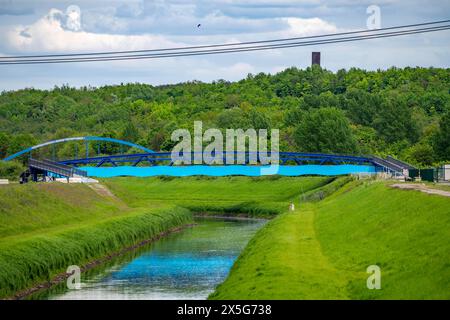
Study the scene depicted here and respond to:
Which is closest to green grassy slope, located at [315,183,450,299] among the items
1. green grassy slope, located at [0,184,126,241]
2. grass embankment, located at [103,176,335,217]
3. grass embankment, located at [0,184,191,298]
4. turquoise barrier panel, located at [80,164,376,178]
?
grass embankment, located at [0,184,191,298]

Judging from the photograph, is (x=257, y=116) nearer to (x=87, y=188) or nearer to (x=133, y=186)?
(x=133, y=186)

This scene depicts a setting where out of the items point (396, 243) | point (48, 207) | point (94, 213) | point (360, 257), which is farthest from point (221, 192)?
point (396, 243)

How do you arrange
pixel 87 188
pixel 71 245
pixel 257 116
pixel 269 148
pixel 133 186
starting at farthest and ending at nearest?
pixel 257 116, pixel 269 148, pixel 133 186, pixel 87 188, pixel 71 245

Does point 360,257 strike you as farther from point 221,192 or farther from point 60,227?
point 221,192

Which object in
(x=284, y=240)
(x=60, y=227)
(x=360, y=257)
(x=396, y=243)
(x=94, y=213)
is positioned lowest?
(x=94, y=213)

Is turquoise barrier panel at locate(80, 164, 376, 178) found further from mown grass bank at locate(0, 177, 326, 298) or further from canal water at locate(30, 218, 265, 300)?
canal water at locate(30, 218, 265, 300)

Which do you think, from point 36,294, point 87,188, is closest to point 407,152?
point 87,188

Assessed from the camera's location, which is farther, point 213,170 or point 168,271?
point 213,170
